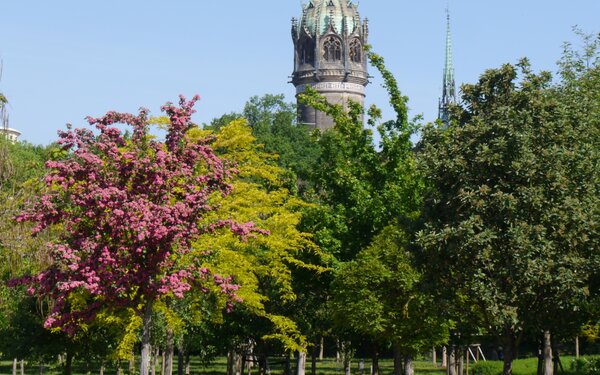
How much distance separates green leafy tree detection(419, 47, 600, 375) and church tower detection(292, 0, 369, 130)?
93.4m

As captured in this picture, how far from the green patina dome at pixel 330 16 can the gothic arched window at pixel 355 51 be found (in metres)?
1.43

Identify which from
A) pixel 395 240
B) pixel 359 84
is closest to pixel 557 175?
pixel 395 240

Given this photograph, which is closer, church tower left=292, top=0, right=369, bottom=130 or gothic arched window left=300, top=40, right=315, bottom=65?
church tower left=292, top=0, right=369, bottom=130

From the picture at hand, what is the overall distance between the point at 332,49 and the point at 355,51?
2.83 m

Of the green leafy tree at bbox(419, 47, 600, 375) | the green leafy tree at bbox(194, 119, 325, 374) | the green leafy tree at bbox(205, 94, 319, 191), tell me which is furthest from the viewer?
the green leafy tree at bbox(205, 94, 319, 191)

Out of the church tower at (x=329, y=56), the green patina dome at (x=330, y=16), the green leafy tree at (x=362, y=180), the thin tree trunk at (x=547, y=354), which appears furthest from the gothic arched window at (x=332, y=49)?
the thin tree trunk at (x=547, y=354)

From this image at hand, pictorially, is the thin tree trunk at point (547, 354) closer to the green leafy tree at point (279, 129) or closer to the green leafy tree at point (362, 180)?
the green leafy tree at point (362, 180)

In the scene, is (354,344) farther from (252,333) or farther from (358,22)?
(358,22)

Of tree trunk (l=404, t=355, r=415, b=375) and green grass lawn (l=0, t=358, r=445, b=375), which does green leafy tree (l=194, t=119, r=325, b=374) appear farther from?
green grass lawn (l=0, t=358, r=445, b=375)

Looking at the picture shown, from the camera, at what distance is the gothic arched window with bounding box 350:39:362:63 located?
12275 centimetres

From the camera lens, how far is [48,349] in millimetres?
32438

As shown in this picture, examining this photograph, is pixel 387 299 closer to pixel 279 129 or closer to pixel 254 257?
pixel 254 257

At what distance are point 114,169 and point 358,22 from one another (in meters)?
106

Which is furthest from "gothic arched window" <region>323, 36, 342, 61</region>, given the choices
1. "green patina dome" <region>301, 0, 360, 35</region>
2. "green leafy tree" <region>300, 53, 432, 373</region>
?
"green leafy tree" <region>300, 53, 432, 373</region>
